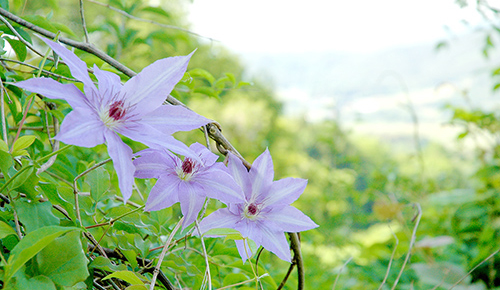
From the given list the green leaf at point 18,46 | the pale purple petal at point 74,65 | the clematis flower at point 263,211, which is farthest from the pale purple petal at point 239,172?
the green leaf at point 18,46

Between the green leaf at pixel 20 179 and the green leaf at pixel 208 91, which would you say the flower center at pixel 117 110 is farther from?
the green leaf at pixel 208 91

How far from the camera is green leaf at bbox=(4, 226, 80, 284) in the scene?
17cm

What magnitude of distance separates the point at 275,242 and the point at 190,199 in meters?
0.07

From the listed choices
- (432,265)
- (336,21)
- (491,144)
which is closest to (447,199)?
(491,144)

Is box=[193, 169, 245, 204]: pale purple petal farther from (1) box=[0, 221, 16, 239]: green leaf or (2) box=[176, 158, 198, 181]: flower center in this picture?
(1) box=[0, 221, 16, 239]: green leaf

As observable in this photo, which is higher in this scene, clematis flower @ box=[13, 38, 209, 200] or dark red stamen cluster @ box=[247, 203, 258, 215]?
clematis flower @ box=[13, 38, 209, 200]

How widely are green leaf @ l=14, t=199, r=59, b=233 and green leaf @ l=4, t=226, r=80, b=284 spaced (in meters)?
0.04

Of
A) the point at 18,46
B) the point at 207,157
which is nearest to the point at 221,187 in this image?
the point at 207,157

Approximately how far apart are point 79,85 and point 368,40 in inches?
699

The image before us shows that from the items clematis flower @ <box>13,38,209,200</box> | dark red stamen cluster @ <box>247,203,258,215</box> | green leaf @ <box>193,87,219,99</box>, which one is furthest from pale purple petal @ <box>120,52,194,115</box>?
green leaf @ <box>193,87,219,99</box>

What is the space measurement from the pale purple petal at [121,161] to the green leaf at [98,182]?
0.27 feet

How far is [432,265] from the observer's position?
3.78 feet

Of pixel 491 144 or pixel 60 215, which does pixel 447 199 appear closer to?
pixel 491 144

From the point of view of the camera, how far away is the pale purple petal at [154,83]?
23cm
